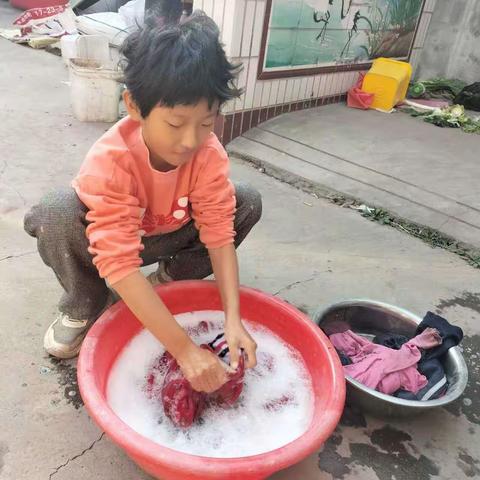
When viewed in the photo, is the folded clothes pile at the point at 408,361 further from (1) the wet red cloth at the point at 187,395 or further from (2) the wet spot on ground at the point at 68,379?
(2) the wet spot on ground at the point at 68,379

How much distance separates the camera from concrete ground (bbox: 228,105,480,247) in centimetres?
254

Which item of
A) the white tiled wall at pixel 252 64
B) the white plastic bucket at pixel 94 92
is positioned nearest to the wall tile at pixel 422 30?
the white tiled wall at pixel 252 64

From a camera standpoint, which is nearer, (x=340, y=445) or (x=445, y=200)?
(x=340, y=445)

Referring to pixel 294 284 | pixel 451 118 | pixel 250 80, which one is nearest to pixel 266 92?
pixel 250 80

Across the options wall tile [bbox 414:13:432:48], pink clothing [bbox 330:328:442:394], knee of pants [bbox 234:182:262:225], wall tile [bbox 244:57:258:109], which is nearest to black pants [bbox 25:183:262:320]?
knee of pants [bbox 234:182:262:225]

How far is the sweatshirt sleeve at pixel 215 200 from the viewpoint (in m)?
1.35

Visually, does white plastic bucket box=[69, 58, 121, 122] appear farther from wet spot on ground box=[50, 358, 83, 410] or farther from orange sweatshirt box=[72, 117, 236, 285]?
wet spot on ground box=[50, 358, 83, 410]

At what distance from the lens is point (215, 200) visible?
1.37m

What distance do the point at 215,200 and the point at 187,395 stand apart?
1.65ft

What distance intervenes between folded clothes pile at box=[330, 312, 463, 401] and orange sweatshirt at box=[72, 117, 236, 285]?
50cm

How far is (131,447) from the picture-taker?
0.92 meters

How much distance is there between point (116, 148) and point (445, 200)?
1.95 meters

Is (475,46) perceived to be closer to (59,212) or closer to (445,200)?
(445,200)

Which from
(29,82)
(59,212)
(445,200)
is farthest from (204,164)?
(29,82)
